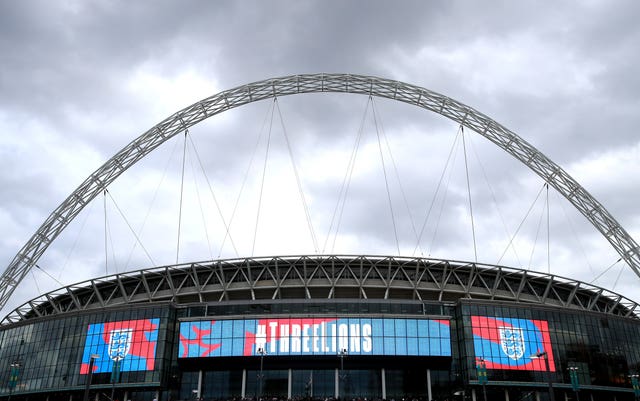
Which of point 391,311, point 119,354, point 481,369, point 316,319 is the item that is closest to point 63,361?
point 119,354

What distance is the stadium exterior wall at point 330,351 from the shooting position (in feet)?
225

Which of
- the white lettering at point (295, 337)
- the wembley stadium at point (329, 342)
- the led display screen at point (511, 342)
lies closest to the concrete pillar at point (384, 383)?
the wembley stadium at point (329, 342)

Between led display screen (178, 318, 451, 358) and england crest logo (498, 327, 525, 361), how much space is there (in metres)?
6.73

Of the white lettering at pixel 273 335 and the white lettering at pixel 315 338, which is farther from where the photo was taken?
the white lettering at pixel 273 335

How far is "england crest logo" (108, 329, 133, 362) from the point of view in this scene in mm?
71250

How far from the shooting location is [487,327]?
7019 centimetres

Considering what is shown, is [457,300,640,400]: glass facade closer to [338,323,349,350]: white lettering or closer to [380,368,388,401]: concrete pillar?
[380,368,388,401]: concrete pillar

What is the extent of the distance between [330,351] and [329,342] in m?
1.09

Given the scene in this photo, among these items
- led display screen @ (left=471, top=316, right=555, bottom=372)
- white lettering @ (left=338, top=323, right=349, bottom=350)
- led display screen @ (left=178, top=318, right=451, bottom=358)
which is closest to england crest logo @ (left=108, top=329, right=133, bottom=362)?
led display screen @ (left=178, top=318, right=451, bottom=358)

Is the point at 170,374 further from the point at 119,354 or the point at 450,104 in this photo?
the point at 450,104

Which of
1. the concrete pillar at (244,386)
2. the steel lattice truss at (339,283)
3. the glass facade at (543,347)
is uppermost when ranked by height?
the steel lattice truss at (339,283)

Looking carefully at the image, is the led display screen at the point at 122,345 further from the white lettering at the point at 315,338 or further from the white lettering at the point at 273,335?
the white lettering at the point at 315,338

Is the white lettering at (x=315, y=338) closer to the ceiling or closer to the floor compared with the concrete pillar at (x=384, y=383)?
closer to the ceiling

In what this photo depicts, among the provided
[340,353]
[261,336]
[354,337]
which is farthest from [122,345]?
[354,337]
